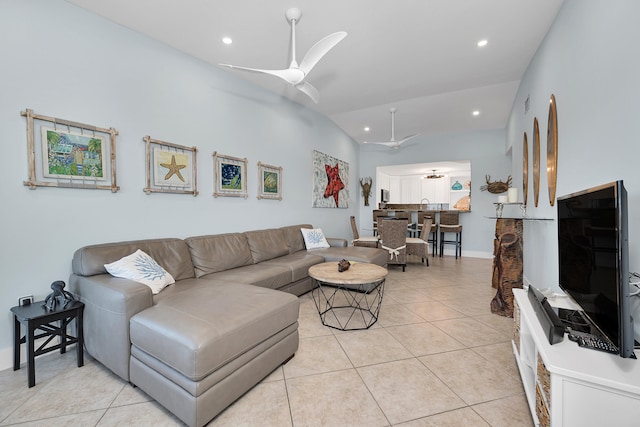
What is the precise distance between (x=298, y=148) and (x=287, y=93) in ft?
3.09

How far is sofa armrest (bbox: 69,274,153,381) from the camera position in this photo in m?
1.68

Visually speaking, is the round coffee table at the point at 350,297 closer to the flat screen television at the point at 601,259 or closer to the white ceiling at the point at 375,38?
the flat screen television at the point at 601,259

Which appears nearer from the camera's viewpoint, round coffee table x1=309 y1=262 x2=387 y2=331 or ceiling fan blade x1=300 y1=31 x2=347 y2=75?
ceiling fan blade x1=300 y1=31 x2=347 y2=75

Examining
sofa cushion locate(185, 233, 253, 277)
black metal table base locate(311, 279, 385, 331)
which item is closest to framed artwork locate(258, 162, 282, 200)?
sofa cushion locate(185, 233, 253, 277)

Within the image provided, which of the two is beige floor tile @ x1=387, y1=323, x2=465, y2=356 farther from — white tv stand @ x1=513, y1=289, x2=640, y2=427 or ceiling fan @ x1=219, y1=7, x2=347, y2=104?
ceiling fan @ x1=219, y1=7, x2=347, y2=104

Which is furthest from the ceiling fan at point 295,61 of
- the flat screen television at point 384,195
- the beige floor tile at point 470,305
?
the flat screen television at point 384,195

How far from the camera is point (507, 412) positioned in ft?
4.93

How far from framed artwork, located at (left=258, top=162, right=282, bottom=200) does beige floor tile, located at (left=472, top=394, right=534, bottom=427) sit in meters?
3.44

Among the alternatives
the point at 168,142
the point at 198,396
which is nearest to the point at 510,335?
the point at 198,396

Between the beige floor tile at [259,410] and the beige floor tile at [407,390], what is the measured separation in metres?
0.56

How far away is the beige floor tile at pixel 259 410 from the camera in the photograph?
1.44m

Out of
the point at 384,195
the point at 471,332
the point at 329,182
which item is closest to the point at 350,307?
the point at 471,332

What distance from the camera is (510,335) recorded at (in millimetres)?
2412

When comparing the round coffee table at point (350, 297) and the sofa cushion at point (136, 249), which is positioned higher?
the sofa cushion at point (136, 249)
